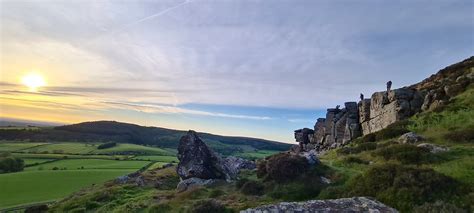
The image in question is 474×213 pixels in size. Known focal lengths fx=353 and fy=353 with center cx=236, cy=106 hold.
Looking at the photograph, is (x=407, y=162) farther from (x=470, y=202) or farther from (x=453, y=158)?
(x=470, y=202)

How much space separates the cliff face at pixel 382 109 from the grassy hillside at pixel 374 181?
14.9ft

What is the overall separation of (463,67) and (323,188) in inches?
1918

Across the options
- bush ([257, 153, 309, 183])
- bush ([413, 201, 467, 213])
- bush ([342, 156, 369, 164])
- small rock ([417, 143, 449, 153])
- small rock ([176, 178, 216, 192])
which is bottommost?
small rock ([176, 178, 216, 192])

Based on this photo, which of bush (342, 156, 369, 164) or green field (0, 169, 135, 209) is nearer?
bush (342, 156, 369, 164)

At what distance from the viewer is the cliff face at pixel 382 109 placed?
46125mm

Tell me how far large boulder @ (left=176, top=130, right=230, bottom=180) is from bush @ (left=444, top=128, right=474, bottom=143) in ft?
65.1

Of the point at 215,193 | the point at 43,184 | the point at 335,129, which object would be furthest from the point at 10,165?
the point at 215,193

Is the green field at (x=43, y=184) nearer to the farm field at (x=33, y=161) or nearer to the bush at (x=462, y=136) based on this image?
the farm field at (x=33, y=161)

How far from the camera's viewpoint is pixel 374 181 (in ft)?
60.4

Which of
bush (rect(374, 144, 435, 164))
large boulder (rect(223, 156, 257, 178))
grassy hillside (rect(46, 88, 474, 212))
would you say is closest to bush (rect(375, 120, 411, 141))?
grassy hillside (rect(46, 88, 474, 212))

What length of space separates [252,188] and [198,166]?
10.3 m

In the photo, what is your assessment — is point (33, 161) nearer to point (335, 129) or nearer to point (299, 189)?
point (335, 129)

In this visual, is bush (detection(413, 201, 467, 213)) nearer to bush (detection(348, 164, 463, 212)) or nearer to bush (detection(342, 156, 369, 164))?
bush (detection(348, 164, 463, 212))

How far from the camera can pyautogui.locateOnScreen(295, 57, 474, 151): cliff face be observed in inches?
1816
